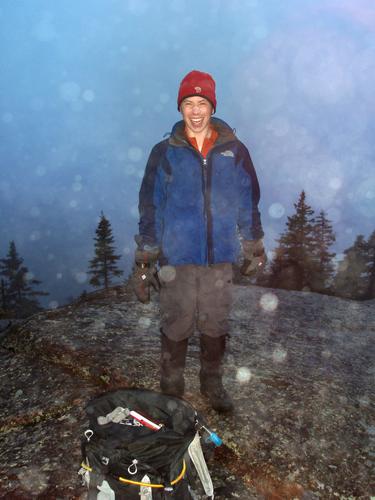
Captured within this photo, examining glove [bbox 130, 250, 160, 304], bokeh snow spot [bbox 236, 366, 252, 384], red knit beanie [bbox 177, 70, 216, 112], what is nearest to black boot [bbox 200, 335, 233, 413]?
bokeh snow spot [bbox 236, 366, 252, 384]

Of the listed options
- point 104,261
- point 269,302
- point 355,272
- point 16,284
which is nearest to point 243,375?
point 269,302

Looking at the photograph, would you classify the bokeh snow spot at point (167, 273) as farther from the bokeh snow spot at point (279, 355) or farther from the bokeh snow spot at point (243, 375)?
the bokeh snow spot at point (279, 355)

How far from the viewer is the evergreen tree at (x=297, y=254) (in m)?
31.4

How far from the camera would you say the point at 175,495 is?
321 centimetres

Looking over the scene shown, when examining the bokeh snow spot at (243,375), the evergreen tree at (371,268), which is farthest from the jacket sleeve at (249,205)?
the evergreen tree at (371,268)

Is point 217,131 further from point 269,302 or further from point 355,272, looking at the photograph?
point 355,272

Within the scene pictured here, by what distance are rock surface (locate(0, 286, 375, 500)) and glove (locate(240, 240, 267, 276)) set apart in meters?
1.93

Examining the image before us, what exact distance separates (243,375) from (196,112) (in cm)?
415

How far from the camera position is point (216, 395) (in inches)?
200

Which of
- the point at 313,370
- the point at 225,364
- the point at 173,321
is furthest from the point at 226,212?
the point at 313,370

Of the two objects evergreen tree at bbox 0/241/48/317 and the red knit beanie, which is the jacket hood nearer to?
the red knit beanie

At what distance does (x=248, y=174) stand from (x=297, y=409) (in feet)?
11.1

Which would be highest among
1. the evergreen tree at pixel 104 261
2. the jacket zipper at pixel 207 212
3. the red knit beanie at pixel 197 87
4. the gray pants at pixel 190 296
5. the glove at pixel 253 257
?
the red knit beanie at pixel 197 87

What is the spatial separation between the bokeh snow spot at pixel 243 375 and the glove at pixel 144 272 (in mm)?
2253
